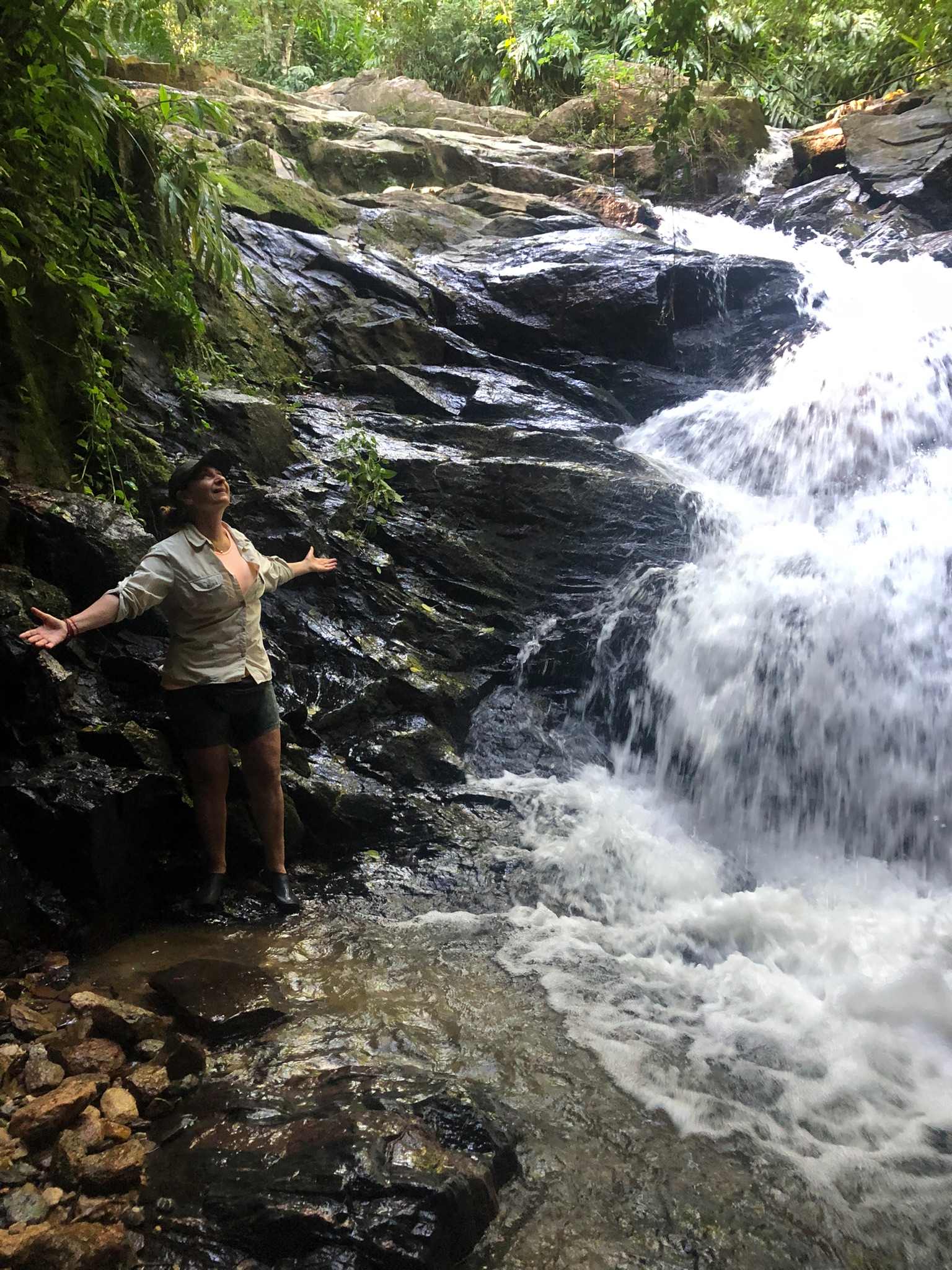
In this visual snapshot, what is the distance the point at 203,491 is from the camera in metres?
3.72

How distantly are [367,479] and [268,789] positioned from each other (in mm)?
3302

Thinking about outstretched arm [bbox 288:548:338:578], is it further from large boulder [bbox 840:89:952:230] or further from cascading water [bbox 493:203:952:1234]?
large boulder [bbox 840:89:952:230]

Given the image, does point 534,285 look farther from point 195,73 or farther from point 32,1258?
point 32,1258

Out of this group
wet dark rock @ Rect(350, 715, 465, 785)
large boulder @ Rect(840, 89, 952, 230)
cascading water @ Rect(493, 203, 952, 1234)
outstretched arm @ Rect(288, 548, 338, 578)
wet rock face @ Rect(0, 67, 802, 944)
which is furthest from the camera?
large boulder @ Rect(840, 89, 952, 230)

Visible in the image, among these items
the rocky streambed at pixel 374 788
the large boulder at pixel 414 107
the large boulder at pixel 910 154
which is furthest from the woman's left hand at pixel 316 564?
the large boulder at pixel 414 107

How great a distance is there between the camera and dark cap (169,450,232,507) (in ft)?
12.2

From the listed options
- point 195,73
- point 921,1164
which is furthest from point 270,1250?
point 195,73

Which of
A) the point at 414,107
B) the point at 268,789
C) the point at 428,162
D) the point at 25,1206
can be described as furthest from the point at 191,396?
the point at 414,107

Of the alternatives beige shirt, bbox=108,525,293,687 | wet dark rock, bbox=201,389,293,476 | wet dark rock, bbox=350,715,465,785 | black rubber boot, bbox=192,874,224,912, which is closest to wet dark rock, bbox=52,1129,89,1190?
black rubber boot, bbox=192,874,224,912

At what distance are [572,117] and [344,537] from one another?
1345cm

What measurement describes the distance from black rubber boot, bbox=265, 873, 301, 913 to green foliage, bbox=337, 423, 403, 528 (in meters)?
3.16

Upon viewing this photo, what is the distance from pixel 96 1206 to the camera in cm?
216

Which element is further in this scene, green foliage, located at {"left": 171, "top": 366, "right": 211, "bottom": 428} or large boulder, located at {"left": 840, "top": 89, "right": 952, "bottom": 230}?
large boulder, located at {"left": 840, "top": 89, "right": 952, "bottom": 230}

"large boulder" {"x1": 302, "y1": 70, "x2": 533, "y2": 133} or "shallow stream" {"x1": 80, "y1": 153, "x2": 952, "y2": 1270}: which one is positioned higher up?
"large boulder" {"x1": 302, "y1": 70, "x2": 533, "y2": 133}
